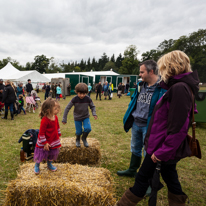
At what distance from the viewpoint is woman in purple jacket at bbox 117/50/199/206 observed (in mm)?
1508

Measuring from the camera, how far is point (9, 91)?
7.58 meters

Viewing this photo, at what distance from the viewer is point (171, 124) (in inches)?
60.1

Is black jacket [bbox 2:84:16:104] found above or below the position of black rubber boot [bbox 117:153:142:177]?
above

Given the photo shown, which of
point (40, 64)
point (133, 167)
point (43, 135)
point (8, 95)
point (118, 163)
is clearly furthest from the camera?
point (40, 64)

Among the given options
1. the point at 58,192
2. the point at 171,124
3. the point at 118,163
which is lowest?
the point at 118,163

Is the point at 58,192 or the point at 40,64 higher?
the point at 40,64

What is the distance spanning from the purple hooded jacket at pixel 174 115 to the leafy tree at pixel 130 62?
5868 centimetres

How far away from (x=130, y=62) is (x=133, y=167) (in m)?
60.0

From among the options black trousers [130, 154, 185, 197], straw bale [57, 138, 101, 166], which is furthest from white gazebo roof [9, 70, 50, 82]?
black trousers [130, 154, 185, 197]

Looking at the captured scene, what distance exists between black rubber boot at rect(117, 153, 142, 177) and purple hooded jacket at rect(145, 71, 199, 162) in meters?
1.47

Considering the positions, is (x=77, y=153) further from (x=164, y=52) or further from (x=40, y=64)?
(x=40, y=64)

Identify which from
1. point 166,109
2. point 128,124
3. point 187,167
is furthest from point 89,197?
point 187,167

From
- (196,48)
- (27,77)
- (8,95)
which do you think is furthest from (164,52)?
(8,95)

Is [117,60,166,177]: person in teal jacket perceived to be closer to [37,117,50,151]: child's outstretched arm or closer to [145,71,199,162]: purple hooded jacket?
[145,71,199,162]: purple hooded jacket
